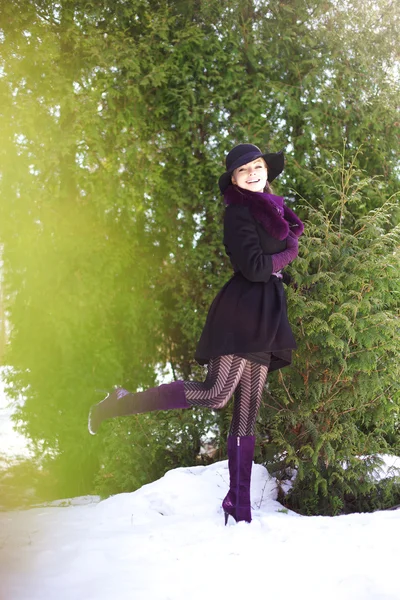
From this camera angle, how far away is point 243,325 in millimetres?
2697

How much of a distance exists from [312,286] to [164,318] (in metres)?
1.56

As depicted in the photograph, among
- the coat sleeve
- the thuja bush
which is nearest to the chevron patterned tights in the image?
the coat sleeve

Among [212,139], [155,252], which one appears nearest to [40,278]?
[155,252]

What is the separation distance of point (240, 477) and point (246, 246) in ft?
3.69

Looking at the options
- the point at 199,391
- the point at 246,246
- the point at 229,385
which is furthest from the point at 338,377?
the point at 246,246

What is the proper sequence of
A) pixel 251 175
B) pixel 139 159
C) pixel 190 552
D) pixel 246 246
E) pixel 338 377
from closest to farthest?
pixel 190 552 → pixel 246 246 → pixel 251 175 → pixel 338 377 → pixel 139 159

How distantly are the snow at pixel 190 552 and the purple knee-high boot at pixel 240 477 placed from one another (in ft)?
0.20

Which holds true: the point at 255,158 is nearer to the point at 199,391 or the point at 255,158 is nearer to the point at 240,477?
A: the point at 199,391

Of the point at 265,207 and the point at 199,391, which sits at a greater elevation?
the point at 265,207

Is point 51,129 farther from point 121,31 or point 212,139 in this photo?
point 212,139

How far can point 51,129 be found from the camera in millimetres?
4125

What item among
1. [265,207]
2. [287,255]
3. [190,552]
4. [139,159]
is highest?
[139,159]

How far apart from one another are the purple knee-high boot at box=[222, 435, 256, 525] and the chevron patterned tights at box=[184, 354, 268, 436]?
0.05 meters

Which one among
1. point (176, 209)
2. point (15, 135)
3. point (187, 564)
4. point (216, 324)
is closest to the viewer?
point (187, 564)
